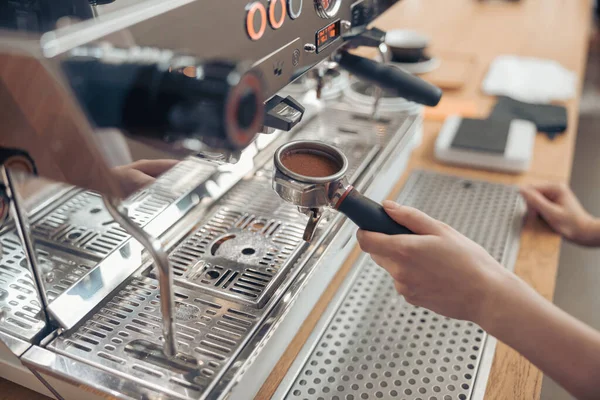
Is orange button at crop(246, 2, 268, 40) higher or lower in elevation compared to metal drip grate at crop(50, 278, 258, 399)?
higher

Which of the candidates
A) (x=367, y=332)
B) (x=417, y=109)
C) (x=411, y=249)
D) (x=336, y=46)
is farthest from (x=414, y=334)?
(x=417, y=109)

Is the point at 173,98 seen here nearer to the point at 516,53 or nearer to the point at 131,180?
the point at 131,180

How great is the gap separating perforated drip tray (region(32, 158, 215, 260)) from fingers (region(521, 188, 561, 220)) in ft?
2.03

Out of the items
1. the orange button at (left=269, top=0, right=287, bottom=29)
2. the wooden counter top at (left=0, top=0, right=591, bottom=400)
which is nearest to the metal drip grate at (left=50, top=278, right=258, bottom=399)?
the wooden counter top at (left=0, top=0, right=591, bottom=400)

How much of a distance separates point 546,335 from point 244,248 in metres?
0.38

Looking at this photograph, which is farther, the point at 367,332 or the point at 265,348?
the point at 367,332

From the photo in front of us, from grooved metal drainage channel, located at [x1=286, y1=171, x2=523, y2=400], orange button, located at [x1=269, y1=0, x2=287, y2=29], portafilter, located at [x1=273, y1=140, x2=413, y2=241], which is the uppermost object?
orange button, located at [x1=269, y1=0, x2=287, y2=29]

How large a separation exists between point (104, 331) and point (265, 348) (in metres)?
0.18

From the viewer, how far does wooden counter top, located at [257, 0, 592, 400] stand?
723 mm

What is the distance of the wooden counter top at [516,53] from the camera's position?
723 mm

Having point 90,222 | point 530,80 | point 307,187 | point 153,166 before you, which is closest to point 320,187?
point 307,187

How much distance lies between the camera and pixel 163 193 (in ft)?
2.66

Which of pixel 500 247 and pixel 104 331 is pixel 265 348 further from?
pixel 500 247

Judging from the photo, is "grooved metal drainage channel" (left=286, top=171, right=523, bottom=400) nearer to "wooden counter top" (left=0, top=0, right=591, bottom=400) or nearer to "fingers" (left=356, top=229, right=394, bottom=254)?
"wooden counter top" (left=0, top=0, right=591, bottom=400)
